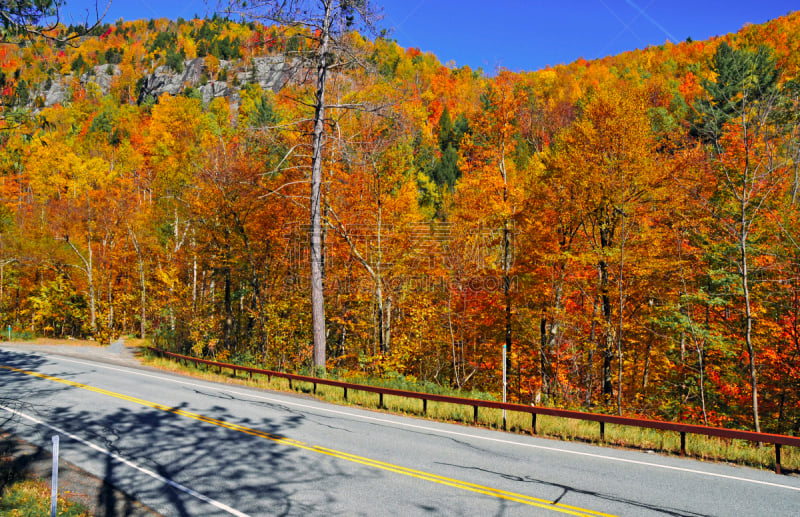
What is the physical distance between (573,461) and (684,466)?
1929 mm

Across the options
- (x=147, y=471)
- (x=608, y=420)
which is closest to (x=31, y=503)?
(x=147, y=471)

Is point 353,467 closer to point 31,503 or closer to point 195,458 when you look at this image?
point 195,458

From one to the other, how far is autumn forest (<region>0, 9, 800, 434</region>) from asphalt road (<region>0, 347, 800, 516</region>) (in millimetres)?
6357

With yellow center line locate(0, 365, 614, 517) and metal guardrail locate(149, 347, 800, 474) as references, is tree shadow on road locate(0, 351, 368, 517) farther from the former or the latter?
metal guardrail locate(149, 347, 800, 474)

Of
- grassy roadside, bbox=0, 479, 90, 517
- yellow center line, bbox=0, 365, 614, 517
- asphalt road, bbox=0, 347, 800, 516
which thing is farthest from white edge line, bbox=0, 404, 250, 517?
yellow center line, bbox=0, 365, 614, 517

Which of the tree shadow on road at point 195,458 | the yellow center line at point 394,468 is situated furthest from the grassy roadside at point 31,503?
the yellow center line at point 394,468

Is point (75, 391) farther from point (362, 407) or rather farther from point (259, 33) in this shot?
point (259, 33)

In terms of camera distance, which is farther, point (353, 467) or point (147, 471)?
point (353, 467)

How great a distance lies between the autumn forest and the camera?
50.8ft

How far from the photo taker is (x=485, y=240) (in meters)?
24.2

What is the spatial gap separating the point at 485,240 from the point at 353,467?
17623 millimetres

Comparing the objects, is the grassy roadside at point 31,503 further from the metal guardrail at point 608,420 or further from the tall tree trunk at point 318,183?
the tall tree trunk at point 318,183

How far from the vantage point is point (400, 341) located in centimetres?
2322

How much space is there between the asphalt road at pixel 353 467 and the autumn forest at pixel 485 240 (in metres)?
6.36
